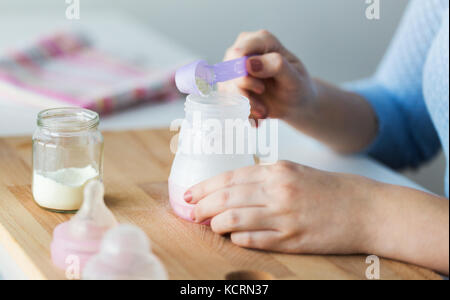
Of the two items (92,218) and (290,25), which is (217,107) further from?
(290,25)

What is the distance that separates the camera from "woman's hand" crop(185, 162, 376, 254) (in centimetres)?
70

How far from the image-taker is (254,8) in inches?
85.7

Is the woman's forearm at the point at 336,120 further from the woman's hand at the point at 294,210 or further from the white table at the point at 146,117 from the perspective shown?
the woman's hand at the point at 294,210

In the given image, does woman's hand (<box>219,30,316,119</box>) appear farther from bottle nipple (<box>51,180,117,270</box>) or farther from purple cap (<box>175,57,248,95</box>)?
bottle nipple (<box>51,180,117,270</box>)

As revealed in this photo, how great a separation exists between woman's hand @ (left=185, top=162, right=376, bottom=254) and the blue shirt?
456mm

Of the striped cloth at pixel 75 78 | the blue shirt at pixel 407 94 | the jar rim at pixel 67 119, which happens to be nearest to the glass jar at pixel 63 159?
the jar rim at pixel 67 119

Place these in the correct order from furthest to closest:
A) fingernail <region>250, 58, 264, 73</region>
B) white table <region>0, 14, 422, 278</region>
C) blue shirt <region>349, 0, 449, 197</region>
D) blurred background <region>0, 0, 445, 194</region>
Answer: blurred background <region>0, 0, 445, 194</region>, blue shirt <region>349, 0, 449, 197</region>, white table <region>0, 14, 422, 278</region>, fingernail <region>250, 58, 264, 73</region>

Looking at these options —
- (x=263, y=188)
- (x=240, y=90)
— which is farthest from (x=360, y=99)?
(x=263, y=188)

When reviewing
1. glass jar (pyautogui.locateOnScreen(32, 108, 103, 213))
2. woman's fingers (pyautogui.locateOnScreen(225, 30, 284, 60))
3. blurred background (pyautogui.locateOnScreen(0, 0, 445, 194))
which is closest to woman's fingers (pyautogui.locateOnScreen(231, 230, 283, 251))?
glass jar (pyautogui.locateOnScreen(32, 108, 103, 213))

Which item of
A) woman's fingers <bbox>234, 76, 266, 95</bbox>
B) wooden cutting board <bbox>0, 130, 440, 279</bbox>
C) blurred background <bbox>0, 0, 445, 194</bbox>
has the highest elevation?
blurred background <bbox>0, 0, 445, 194</bbox>

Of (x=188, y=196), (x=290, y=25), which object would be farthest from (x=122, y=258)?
(x=290, y=25)

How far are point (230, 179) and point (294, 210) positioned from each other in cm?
8

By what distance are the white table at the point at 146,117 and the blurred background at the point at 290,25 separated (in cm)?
38

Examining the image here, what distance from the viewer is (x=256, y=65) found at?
91 cm
